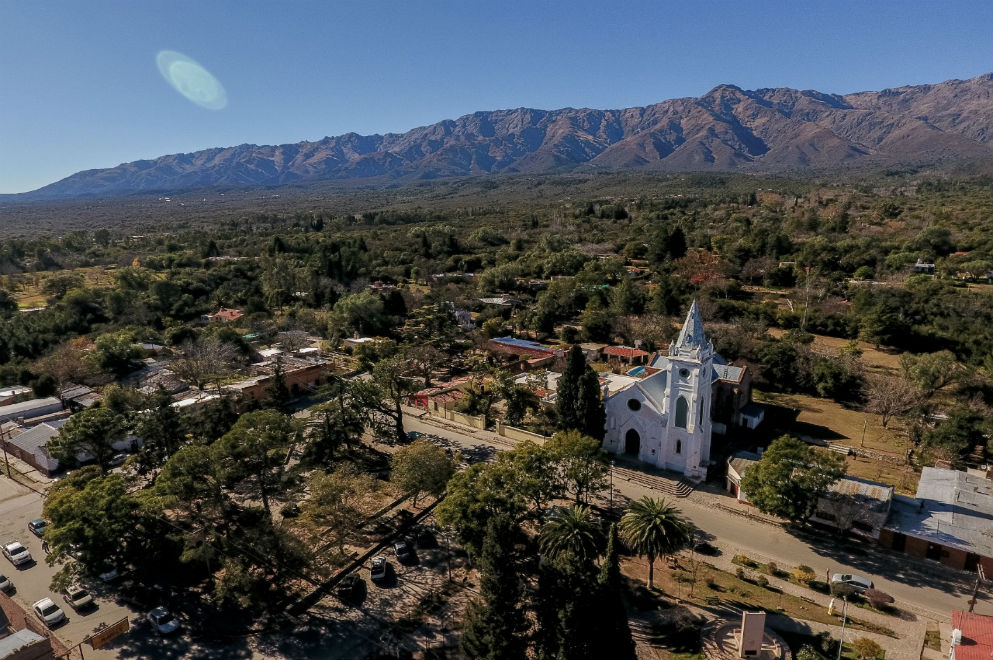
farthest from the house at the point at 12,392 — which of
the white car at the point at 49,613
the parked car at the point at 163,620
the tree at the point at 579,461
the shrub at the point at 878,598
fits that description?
the shrub at the point at 878,598

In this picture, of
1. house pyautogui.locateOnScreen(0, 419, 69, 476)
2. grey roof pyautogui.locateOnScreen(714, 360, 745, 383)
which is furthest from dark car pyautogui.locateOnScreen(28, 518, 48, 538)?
grey roof pyautogui.locateOnScreen(714, 360, 745, 383)

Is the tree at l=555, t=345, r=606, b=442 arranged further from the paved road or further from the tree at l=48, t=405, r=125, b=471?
the tree at l=48, t=405, r=125, b=471

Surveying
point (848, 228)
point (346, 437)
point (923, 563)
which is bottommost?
point (923, 563)

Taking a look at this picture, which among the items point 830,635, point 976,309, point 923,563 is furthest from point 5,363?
point 976,309

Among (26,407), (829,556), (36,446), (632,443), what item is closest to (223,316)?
(26,407)

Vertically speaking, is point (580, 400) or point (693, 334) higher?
point (693, 334)

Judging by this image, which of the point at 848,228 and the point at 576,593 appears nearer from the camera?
the point at 576,593

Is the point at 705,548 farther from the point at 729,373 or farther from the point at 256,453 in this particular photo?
the point at 256,453

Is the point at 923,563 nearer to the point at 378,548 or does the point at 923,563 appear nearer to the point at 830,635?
the point at 830,635
